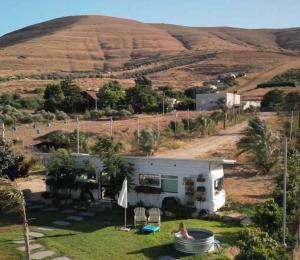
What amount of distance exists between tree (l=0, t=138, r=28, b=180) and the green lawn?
3.32 metres

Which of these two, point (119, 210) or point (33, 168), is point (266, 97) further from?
point (119, 210)

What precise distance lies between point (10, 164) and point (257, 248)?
1322 cm

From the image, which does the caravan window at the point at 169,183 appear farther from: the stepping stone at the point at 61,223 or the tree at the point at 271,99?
the tree at the point at 271,99

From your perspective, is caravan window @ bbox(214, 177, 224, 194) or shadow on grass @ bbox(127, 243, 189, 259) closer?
shadow on grass @ bbox(127, 243, 189, 259)

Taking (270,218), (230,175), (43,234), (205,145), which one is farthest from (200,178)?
(205,145)

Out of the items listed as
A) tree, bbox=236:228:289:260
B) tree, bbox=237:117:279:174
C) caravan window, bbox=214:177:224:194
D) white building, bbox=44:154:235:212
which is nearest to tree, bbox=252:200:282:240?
tree, bbox=236:228:289:260

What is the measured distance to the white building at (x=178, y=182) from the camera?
19641 mm

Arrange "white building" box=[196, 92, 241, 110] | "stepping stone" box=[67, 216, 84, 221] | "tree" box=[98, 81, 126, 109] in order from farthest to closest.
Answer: "white building" box=[196, 92, 241, 110], "tree" box=[98, 81, 126, 109], "stepping stone" box=[67, 216, 84, 221]

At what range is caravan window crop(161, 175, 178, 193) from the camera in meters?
20.2

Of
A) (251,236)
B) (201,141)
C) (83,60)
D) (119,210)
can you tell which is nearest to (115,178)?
(119,210)

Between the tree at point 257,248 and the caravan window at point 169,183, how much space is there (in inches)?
257

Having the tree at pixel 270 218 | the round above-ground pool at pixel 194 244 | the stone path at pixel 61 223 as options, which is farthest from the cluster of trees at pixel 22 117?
the tree at pixel 270 218

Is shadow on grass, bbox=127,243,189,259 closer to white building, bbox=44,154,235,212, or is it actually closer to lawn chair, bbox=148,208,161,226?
lawn chair, bbox=148,208,161,226

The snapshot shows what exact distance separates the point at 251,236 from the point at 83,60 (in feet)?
503
